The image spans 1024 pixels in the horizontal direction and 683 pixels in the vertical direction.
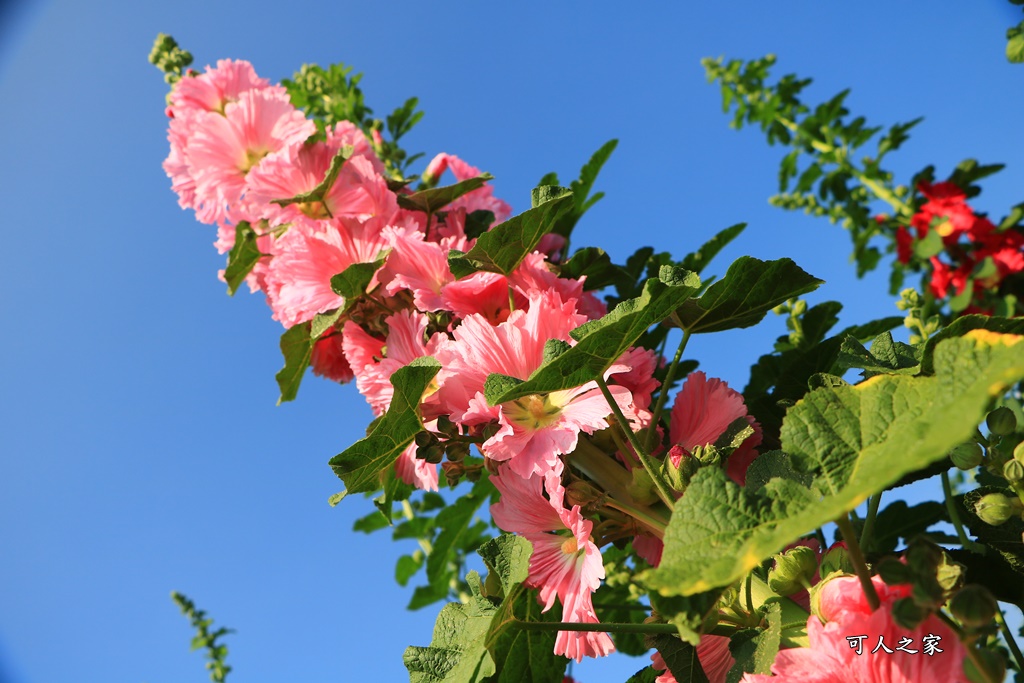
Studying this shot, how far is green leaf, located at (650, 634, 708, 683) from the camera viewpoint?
81 cm

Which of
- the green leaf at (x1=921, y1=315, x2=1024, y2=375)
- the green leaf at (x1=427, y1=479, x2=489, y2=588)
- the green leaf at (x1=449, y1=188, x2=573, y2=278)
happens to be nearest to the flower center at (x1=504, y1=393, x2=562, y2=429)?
the green leaf at (x1=449, y1=188, x2=573, y2=278)

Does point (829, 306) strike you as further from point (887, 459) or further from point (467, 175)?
point (887, 459)

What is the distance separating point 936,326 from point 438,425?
3.42 ft

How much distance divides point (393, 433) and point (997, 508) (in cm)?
74

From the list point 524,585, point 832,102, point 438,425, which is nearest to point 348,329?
point 438,425

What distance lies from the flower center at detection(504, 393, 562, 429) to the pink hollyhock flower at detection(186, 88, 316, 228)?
3.19ft

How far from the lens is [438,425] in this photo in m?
1.07

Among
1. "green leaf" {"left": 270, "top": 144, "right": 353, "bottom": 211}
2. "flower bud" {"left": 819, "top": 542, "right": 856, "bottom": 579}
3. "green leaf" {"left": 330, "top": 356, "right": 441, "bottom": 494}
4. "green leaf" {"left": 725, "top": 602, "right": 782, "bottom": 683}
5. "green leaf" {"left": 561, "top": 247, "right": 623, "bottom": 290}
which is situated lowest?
"green leaf" {"left": 725, "top": 602, "right": 782, "bottom": 683}

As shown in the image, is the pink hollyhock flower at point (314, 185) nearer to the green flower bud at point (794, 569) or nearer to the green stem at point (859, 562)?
the green flower bud at point (794, 569)

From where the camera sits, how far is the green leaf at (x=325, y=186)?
1.43m

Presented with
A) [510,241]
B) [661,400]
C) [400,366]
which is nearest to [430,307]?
[400,366]

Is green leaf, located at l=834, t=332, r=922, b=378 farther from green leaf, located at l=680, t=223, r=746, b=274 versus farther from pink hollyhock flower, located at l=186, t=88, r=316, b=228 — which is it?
pink hollyhock flower, located at l=186, t=88, r=316, b=228

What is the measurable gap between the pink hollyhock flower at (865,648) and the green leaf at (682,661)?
132 mm

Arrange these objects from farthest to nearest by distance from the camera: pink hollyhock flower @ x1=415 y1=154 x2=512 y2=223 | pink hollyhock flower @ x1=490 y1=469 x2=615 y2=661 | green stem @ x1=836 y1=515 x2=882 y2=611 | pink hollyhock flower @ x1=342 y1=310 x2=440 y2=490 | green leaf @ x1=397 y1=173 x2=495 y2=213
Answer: pink hollyhock flower @ x1=415 y1=154 x2=512 y2=223, green leaf @ x1=397 y1=173 x2=495 y2=213, pink hollyhock flower @ x1=342 y1=310 x2=440 y2=490, pink hollyhock flower @ x1=490 y1=469 x2=615 y2=661, green stem @ x1=836 y1=515 x2=882 y2=611
